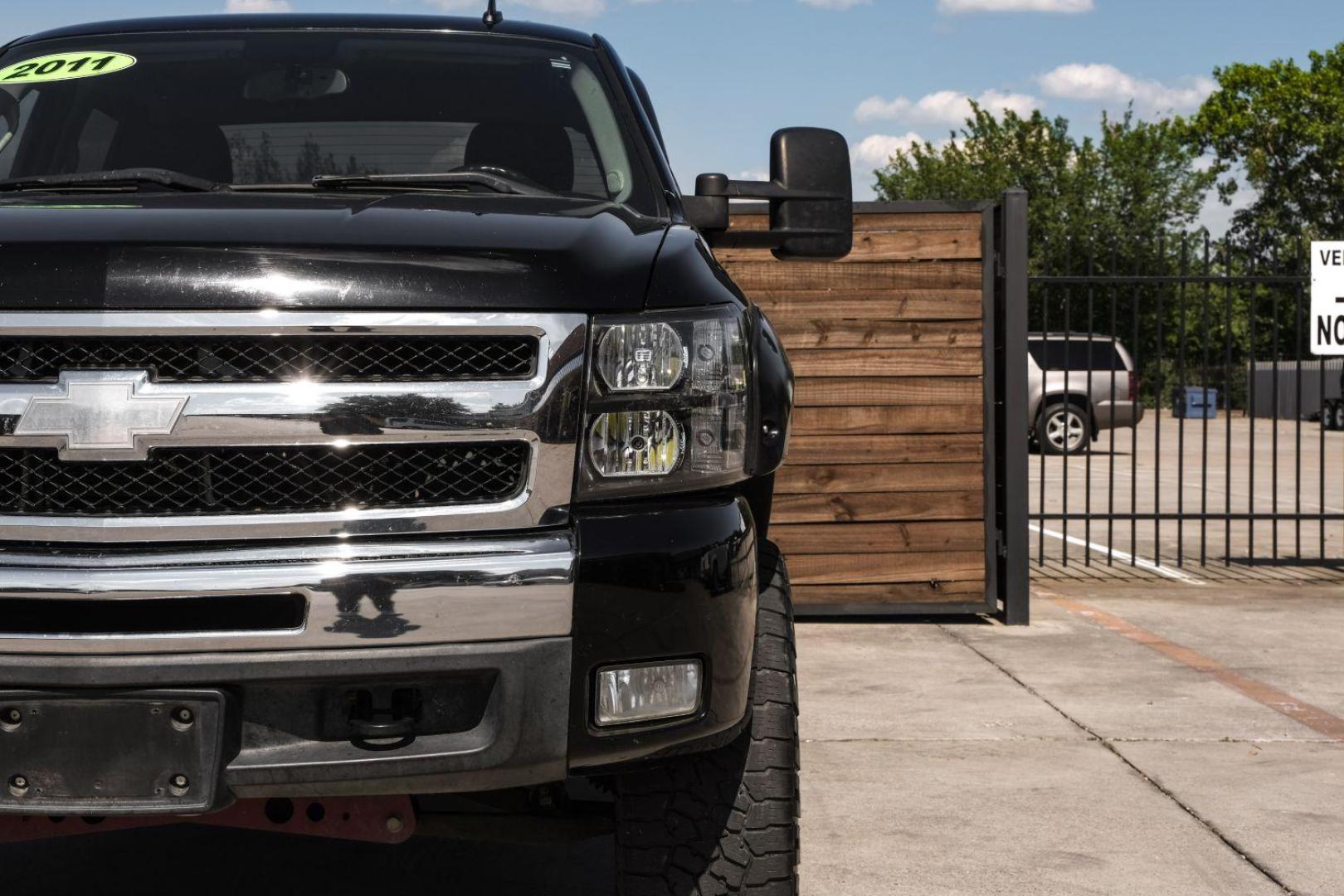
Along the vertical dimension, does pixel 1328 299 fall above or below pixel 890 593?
above

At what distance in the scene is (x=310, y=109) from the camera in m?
4.00

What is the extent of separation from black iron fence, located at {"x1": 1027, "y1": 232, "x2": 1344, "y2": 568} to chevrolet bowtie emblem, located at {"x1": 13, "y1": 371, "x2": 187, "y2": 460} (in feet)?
20.3

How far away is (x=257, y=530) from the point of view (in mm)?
2404

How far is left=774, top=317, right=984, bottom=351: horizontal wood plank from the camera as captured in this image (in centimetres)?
757

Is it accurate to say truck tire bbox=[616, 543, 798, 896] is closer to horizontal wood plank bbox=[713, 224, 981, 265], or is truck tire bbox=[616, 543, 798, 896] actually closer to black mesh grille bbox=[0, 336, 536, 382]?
black mesh grille bbox=[0, 336, 536, 382]

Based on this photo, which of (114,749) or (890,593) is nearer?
(114,749)

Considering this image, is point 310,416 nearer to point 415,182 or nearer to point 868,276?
point 415,182

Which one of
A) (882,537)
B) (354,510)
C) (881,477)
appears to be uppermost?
(354,510)

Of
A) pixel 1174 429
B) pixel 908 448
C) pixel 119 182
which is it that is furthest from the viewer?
pixel 1174 429

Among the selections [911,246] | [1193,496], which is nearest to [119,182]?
[911,246]

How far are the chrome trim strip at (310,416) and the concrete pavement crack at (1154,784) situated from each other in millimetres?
2397

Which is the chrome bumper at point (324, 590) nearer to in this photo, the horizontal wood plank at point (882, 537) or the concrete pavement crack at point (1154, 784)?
the concrete pavement crack at point (1154, 784)

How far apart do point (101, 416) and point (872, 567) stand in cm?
564

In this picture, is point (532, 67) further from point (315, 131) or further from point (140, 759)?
point (140, 759)
